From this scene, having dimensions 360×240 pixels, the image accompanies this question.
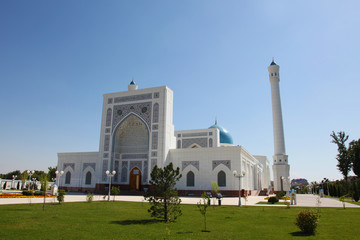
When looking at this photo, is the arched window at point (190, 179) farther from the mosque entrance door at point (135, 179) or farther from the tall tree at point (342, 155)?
the tall tree at point (342, 155)

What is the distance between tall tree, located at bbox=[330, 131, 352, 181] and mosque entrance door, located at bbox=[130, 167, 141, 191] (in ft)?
81.4

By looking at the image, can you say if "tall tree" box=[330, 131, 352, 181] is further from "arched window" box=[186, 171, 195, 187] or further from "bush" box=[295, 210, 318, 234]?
"bush" box=[295, 210, 318, 234]

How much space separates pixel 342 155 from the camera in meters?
33.4

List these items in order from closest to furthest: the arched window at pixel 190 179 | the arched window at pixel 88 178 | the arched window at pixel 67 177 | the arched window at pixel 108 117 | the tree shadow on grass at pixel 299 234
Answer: the tree shadow on grass at pixel 299 234 < the arched window at pixel 190 179 < the arched window at pixel 108 117 < the arched window at pixel 88 178 < the arched window at pixel 67 177

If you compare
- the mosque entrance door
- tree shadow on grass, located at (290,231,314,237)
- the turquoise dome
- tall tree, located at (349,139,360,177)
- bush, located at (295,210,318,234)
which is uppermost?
the turquoise dome

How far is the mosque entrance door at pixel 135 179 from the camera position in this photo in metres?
29.0

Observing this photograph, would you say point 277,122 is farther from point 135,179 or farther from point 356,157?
point 135,179

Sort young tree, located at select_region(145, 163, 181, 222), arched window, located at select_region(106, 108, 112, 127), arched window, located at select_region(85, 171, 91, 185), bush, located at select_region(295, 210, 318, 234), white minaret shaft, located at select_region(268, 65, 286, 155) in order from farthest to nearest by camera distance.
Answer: white minaret shaft, located at select_region(268, 65, 286, 155), arched window, located at select_region(85, 171, 91, 185), arched window, located at select_region(106, 108, 112, 127), young tree, located at select_region(145, 163, 181, 222), bush, located at select_region(295, 210, 318, 234)

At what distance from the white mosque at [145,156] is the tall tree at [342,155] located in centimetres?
623

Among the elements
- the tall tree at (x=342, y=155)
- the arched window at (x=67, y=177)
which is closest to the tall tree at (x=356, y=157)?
the tall tree at (x=342, y=155)

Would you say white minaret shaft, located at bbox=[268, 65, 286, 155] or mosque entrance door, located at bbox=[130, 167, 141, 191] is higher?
white minaret shaft, located at bbox=[268, 65, 286, 155]

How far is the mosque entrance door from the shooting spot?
29.0m

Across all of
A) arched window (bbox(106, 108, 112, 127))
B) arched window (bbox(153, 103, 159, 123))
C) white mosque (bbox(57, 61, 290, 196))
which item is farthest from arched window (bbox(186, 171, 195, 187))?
arched window (bbox(106, 108, 112, 127))

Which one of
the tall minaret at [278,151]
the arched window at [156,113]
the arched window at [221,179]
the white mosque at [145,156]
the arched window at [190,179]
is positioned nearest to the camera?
the arched window at [221,179]
